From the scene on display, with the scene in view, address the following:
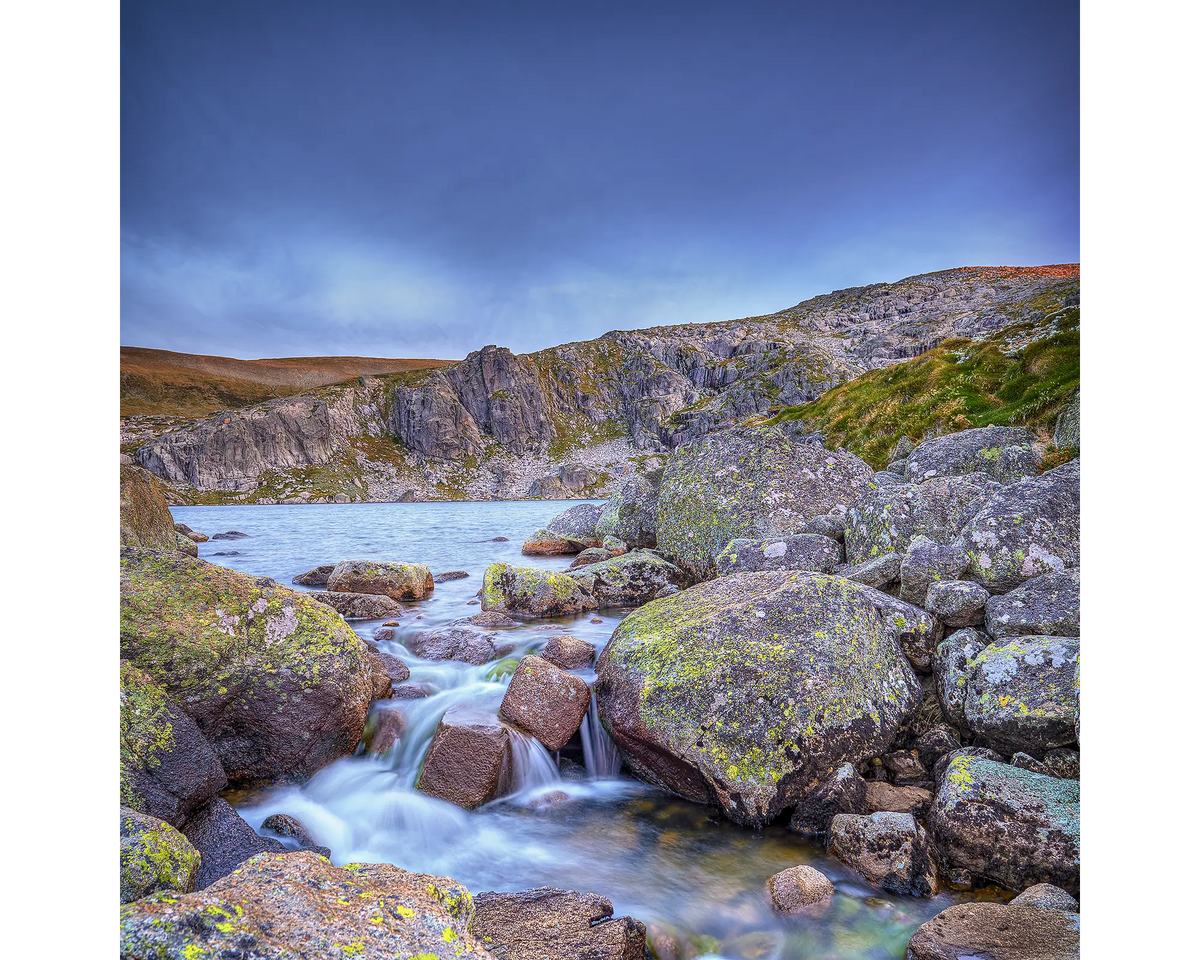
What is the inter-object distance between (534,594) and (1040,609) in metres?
10.8

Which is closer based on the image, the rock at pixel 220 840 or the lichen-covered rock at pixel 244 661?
the rock at pixel 220 840

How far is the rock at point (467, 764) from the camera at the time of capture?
7577mm

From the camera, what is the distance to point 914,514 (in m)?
10.8

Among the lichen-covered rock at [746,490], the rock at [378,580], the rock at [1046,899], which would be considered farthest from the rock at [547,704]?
the rock at [378,580]

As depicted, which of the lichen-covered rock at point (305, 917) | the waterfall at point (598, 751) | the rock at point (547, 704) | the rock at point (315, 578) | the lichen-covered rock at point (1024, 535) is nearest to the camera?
the lichen-covered rock at point (305, 917)

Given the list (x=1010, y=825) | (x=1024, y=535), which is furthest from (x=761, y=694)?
(x=1024, y=535)

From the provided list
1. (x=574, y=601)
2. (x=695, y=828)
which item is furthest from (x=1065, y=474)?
(x=574, y=601)

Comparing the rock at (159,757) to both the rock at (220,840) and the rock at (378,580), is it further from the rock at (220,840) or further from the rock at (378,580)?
the rock at (378,580)

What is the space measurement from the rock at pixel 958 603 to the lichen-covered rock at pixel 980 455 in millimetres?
6512

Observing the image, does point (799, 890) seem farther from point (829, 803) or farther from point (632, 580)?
point (632, 580)

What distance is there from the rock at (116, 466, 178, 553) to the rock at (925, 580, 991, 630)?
18.0 metres

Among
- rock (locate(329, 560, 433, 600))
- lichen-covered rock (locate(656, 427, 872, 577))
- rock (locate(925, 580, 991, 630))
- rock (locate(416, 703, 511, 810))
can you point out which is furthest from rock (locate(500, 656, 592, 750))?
rock (locate(329, 560, 433, 600))

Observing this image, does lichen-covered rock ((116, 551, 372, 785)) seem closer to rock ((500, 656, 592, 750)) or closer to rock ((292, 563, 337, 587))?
rock ((500, 656, 592, 750))
